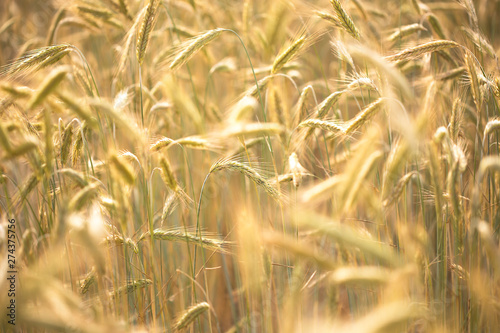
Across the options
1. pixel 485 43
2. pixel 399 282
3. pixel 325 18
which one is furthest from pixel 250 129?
pixel 485 43

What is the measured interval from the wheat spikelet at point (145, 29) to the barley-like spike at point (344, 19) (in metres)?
0.92

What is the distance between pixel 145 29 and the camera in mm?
1702

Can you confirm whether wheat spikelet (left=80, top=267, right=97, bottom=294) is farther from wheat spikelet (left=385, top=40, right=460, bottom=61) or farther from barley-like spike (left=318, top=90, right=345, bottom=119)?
wheat spikelet (left=385, top=40, right=460, bottom=61)

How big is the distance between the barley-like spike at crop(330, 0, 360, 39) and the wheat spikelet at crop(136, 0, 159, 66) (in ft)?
3.02

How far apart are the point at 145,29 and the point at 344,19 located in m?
1.02

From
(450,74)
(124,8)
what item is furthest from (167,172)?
(450,74)

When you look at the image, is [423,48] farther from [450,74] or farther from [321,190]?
[321,190]

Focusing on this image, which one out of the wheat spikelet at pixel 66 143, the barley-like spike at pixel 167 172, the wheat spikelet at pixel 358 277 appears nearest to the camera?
the wheat spikelet at pixel 358 277

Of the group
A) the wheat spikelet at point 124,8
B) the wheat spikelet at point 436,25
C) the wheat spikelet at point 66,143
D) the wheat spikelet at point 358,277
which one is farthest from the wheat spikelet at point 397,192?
the wheat spikelet at point 124,8

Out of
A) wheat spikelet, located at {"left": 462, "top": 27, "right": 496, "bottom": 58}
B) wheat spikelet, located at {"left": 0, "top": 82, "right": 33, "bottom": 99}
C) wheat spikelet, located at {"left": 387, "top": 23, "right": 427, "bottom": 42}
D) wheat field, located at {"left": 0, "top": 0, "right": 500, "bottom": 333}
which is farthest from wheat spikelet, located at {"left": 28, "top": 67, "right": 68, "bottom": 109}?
wheat spikelet, located at {"left": 462, "top": 27, "right": 496, "bottom": 58}

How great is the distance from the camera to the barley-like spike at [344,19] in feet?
5.93

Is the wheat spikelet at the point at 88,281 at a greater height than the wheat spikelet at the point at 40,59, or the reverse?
the wheat spikelet at the point at 40,59

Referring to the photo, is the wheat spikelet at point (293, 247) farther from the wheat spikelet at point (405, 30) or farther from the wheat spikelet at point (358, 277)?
the wheat spikelet at point (405, 30)

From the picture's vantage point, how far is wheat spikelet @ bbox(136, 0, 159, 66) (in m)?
1.65
